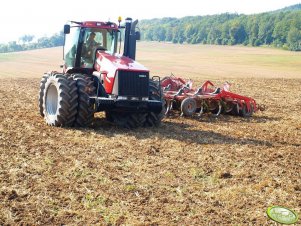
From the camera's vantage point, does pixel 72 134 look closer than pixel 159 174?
No

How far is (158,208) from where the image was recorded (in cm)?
519

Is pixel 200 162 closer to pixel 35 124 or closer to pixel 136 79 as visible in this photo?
pixel 136 79

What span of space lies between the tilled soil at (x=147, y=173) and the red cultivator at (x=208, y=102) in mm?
1000

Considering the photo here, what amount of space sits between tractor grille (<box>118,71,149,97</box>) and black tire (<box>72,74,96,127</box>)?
694mm

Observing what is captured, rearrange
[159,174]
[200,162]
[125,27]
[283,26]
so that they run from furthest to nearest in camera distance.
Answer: [283,26] < [125,27] < [200,162] < [159,174]

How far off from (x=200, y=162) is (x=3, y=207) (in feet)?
11.1

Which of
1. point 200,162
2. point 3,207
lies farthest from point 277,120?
point 3,207

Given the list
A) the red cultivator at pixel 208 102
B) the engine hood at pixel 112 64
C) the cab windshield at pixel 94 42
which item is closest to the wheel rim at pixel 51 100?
the cab windshield at pixel 94 42

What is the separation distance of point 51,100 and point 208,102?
14.4ft

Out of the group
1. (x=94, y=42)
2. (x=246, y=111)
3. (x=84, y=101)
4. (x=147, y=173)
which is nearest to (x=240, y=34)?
A: (x=246, y=111)

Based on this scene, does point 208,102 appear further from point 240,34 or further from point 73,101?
point 240,34

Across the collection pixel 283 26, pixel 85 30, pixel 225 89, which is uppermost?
pixel 283 26

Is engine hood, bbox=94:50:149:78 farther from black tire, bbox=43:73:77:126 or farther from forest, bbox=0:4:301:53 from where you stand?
forest, bbox=0:4:301:53

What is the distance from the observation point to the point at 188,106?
11.6m
